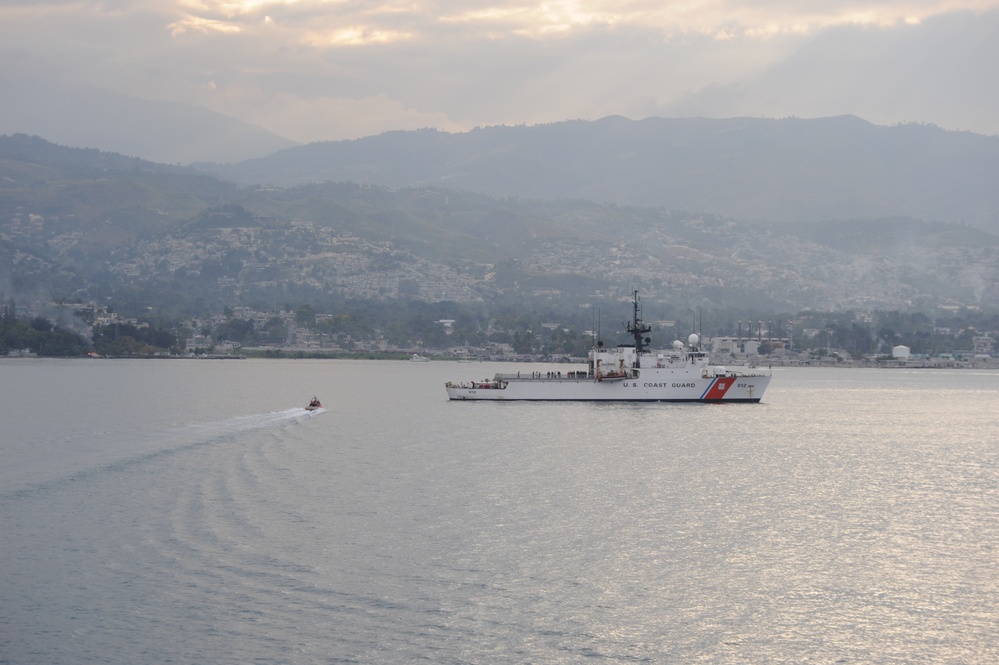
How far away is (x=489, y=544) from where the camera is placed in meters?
38.2

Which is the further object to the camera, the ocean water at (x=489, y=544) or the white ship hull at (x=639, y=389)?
the white ship hull at (x=639, y=389)

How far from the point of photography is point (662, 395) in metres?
95.9

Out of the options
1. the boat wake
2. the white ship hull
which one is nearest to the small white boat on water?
the white ship hull

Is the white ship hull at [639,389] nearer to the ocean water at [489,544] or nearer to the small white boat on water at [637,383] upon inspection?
the small white boat on water at [637,383]

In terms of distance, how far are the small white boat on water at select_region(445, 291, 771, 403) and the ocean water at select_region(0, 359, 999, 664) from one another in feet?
67.0

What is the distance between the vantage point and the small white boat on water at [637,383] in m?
95.4

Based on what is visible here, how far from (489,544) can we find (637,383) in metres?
58.3

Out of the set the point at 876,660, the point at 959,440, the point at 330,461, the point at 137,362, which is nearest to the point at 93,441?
the point at 330,461

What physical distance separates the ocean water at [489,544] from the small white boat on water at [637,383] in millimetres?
20434

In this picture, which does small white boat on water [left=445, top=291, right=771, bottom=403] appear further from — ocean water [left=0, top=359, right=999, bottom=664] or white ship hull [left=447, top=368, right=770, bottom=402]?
ocean water [left=0, top=359, right=999, bottom=664]

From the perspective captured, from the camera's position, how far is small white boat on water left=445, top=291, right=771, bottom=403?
95.4 metres

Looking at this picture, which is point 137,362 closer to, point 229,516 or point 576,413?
point 576,413

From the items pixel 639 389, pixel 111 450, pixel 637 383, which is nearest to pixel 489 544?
pixel 111 450

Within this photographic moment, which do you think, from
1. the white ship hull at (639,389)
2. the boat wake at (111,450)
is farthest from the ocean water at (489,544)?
the white ship hull at (639,389)
